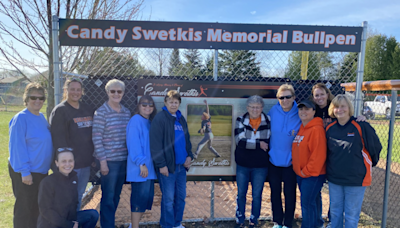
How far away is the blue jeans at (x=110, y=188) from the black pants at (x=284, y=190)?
6.19ft

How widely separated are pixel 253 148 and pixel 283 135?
15.9 inches

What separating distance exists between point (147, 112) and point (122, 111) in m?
0.31

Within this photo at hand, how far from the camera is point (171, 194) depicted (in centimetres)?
292

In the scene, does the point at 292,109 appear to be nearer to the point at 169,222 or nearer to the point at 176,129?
the point at 176,129

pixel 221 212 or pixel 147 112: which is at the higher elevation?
pixel 147 112

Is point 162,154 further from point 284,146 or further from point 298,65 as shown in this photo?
point 298,65

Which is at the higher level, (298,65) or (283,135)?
(298,65)

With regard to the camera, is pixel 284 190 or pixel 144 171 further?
pixel 284 190

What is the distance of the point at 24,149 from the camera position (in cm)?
247

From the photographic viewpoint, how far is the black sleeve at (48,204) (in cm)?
233

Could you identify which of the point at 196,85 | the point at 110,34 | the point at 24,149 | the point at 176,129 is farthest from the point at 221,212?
the point at 110,34

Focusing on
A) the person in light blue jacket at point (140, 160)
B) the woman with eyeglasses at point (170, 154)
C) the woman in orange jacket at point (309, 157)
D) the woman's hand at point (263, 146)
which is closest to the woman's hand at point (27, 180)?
the person in light blue jacket at point (140, 160)

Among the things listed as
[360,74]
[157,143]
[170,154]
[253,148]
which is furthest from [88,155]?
[360,74]

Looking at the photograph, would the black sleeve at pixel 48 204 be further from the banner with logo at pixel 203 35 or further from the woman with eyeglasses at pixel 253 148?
the woman with eyeglasses at pixel 253 148
